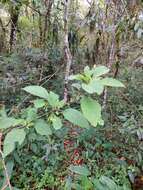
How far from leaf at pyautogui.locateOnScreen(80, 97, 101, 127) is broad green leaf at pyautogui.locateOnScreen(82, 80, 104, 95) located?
0.14 feet

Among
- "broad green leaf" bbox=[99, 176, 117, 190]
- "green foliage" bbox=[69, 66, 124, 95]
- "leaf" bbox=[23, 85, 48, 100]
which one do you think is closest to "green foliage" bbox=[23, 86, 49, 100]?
"leaf" bbox=[23, 85, 48, 100]

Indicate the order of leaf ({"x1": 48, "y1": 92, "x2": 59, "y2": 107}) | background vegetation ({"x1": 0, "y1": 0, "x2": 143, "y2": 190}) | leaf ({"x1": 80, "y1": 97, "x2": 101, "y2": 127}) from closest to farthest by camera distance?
leaf ({"x1": 80, "y1": 97, "x2": 101, "y2": 127}) < leaf ({"x1": 48, "y1": 92, "x2": 59, "y2": 107}) < background vegetation ({"x1": 0, "y1": 0, "x2": 143, "y2": 190})

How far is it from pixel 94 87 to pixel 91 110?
0.20ft

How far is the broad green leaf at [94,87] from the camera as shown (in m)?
0.84

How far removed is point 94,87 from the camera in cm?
86

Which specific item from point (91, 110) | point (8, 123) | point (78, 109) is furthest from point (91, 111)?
point (78, 109)

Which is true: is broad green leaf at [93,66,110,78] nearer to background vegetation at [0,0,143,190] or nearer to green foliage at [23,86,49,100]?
background vegetation at [0,0,143,190]

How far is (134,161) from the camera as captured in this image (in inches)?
110

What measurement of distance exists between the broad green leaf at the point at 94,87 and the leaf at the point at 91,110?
0.04m

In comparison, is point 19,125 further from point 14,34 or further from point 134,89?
point 14,34

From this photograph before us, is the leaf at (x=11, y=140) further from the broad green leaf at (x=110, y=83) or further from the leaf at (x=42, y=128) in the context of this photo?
the broad green leaf at (x=110, y=83)

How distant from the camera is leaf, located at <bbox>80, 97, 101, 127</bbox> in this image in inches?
32.9

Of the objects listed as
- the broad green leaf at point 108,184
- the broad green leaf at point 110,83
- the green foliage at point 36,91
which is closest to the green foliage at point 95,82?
the broad green leaf at point 110,83

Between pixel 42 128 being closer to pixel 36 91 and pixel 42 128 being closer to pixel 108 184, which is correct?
pixel 36 91
